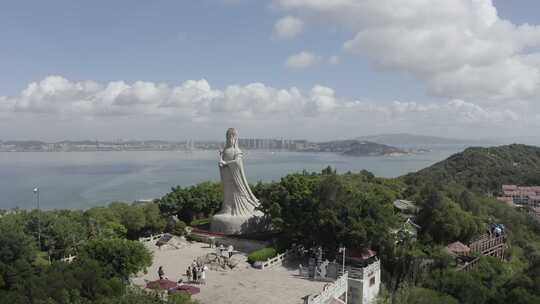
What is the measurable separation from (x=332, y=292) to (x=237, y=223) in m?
7.82

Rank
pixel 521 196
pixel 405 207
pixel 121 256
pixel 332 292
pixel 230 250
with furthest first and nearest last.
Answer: pixel 521 196, pixel 405 207, pixel 230 250, pixel 121 256, pixel 332 292

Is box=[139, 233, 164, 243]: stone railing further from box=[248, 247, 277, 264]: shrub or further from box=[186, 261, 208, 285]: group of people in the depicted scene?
box=[186, 261, 208, 285]: group of people

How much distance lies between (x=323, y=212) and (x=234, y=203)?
5832mm

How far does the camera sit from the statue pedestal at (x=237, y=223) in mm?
20752

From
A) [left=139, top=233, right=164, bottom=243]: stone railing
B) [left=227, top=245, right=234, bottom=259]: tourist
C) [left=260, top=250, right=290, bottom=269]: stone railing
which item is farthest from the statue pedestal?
[left=260, top=250, right=290, bottom=269]: stone railing

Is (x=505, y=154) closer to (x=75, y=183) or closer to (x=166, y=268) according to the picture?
(x=75, y=183)

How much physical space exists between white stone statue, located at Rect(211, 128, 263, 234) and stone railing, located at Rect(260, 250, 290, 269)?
3.75 m

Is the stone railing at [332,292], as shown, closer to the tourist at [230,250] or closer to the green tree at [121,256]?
the tourist at [230,250]

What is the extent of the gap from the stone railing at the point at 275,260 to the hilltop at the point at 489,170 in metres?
24.1

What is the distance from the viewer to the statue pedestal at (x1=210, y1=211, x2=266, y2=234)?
20.8 m

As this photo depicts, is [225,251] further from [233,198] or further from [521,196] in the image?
[521,196]

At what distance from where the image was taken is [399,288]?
54.4 feet

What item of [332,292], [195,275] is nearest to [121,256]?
[195,275]

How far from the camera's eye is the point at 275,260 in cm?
1695
